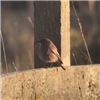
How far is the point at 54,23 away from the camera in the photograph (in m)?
3.16

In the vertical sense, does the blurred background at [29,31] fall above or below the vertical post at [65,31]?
above

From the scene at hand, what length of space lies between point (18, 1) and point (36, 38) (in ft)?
28.4

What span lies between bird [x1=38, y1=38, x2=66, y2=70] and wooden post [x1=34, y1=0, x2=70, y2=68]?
0.08m

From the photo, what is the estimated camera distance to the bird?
3061 mm

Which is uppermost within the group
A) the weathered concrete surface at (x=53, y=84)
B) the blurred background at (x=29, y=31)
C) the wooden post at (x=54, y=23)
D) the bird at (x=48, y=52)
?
the blurred background at (x=29, y=31)

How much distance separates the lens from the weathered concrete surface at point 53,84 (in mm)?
2150

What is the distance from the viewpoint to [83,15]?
10.4m

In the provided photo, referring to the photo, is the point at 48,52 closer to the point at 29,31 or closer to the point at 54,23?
the point at 54,23

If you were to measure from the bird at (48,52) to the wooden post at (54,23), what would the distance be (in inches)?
3.2

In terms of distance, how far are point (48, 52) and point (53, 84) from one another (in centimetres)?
82

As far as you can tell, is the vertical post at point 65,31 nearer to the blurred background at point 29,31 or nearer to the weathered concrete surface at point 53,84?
the weathered concrete surface at point 53,84

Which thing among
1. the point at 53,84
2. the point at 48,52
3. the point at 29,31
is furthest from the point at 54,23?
the point at 29,31

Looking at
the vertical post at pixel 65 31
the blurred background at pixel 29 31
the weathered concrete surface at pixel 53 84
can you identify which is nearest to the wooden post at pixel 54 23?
the vertical post at pixel 65 31

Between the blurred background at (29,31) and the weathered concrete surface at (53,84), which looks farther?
the blurred background at (29,31)
